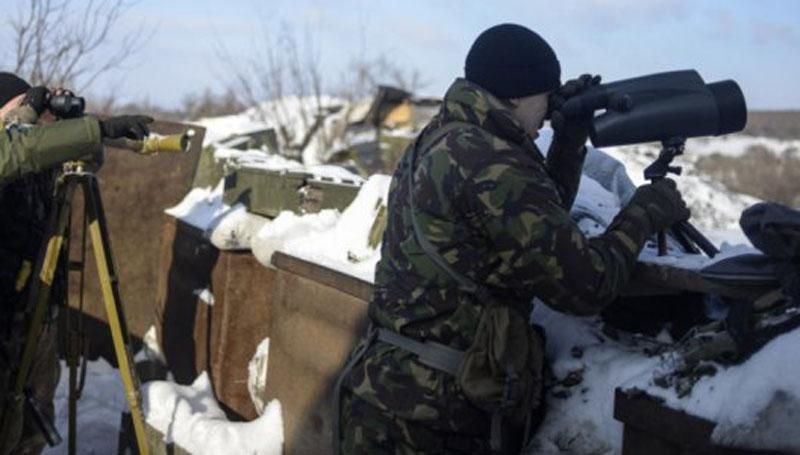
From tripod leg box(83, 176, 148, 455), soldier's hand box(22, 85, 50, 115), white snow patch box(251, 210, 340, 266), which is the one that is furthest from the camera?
white snow patch box(251, 210, 340, 266)

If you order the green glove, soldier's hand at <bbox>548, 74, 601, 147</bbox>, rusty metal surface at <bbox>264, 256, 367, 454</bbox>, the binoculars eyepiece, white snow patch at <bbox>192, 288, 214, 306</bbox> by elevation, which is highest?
soldier's hand at <bbox>548, 74, 601, 147</bbox>

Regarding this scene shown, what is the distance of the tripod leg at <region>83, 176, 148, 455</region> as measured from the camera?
382 centimetres

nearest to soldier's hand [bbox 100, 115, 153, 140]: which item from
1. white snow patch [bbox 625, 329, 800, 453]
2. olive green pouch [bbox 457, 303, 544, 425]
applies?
olive green pouch [bbox 457, 303, 544, 425]

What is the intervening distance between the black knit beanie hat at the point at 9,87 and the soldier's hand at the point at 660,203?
92.1 inches

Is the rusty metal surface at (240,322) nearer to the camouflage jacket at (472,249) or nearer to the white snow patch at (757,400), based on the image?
the camouflage jacket at (472,249)

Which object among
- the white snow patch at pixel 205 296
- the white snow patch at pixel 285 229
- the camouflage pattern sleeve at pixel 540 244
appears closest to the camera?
the camouflage pattern sleeve at pixel 540 244

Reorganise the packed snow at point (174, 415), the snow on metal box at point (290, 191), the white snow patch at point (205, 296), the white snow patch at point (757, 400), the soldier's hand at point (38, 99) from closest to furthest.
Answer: the white snow patch at point (757, 400) < the soldier's hand at point (38, 99) < the packed snow at point (174, 415) < the snow on metal box at point (290, 191) < the white snow patch at point (205, 296)

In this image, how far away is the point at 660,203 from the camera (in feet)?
8.02

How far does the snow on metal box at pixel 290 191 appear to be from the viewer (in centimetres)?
464

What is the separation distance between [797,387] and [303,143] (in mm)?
15453

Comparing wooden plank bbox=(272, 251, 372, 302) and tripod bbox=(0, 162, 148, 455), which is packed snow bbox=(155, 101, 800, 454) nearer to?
wooden plank bbox=(272, 251, 372, 302)

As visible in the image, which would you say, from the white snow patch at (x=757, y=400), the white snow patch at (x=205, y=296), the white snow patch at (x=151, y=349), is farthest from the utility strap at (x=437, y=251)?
the white snow patch at (x=151, y=349)

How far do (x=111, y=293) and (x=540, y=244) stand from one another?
2.14 m

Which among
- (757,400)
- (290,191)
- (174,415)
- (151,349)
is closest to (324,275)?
(290,191)
